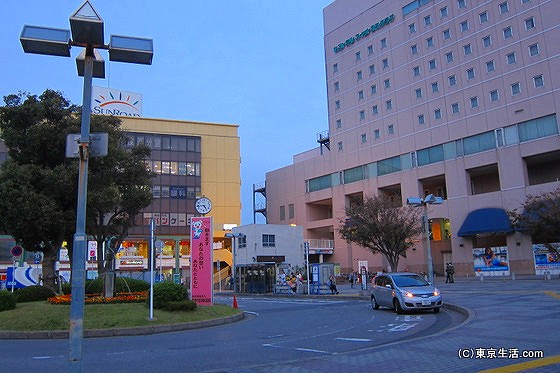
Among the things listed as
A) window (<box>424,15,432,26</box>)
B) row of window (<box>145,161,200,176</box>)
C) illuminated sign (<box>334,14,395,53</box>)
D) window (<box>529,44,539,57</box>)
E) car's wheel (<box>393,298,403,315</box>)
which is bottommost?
car's wheel (<box>393,298,403,315</box>)

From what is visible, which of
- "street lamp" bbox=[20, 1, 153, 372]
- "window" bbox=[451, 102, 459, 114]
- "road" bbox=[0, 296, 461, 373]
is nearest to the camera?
"street lamp" bbox=[20, 1, 153, 372]

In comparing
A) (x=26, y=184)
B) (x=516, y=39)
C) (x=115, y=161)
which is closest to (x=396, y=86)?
(x=516, y=39)

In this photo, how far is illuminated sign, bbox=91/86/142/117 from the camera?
228 ft

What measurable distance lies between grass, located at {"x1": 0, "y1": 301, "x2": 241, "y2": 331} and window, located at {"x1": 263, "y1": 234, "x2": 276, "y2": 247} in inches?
1672

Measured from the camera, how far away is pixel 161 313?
1756 centimetres

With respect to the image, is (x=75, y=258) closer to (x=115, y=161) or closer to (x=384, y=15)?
(x=115, y=161)

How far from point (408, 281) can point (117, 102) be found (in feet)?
199

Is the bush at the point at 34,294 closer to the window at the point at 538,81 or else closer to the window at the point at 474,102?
the window at the point at 538,81

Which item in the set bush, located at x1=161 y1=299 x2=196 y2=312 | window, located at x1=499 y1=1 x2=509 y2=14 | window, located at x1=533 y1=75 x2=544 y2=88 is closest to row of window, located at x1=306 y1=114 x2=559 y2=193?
window, located at x1=533 y1=75 x2=544 y2=88

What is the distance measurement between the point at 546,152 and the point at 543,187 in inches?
133

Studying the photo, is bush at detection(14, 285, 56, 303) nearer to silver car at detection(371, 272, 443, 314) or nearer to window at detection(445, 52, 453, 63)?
silver car at detection(371, 272, 443, 314)

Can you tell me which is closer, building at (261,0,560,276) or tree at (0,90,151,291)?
tree at (0,90,151,291)

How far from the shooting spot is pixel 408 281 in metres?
19.7

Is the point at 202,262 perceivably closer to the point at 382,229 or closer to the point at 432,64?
the point at 382,229
